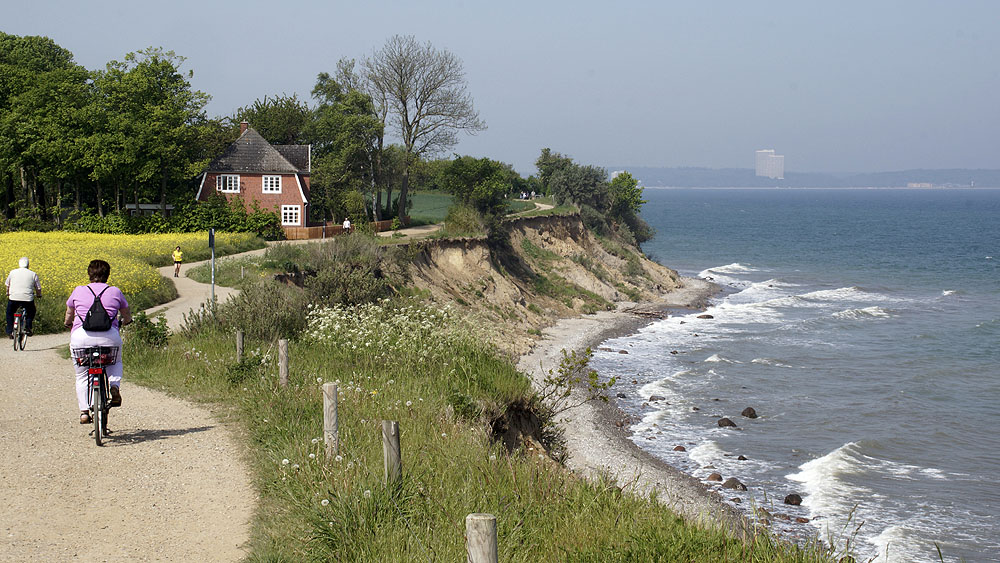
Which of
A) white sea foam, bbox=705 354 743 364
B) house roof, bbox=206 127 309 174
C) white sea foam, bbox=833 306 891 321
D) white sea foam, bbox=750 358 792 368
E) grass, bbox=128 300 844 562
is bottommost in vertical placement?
white sea foam, bbox=750 358 792 368

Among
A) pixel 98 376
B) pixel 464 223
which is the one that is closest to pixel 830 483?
pixel 98 376

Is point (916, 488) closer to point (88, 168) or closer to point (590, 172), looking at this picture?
point (88, 168)

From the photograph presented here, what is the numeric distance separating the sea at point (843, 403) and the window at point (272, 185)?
22.5m

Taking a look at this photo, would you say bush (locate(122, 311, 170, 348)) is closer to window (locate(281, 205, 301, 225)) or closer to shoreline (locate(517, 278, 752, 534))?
shoreline (locate(517, 278, 752, 534))

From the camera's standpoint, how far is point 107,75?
156 feet

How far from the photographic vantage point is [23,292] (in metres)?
17.2

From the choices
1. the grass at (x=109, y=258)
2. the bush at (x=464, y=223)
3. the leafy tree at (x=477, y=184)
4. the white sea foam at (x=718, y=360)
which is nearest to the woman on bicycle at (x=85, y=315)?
the grass at (x=109, y=258)

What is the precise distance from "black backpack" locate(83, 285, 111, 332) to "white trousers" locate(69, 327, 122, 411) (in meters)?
0.12

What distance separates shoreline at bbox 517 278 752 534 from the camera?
36.3ft

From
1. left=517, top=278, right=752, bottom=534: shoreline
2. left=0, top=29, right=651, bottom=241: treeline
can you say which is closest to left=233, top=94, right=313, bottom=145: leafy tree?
left=0, top=29, right=651, bottom=241: treeline

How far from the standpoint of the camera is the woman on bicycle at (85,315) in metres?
10.3

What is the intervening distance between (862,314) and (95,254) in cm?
4282

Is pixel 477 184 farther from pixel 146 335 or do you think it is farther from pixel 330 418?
pixel 330 418

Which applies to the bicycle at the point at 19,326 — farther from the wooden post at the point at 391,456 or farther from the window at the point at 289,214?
the window at the point at 289,214
